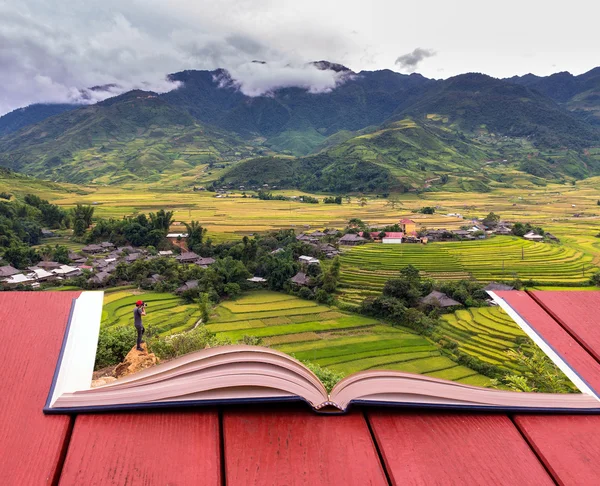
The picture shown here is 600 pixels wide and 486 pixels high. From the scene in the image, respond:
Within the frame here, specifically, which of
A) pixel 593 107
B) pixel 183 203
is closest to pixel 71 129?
pixel 183 203

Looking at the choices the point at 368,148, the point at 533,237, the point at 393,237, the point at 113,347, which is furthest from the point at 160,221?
the point at 368,148

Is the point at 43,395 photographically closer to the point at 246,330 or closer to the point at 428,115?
the point at 246,330

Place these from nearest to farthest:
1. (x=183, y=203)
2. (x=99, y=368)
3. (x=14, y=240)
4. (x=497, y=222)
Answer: (x=99, y=368)
(x=14, y=240)
(x=497, y=222)
(x=183, y=203)

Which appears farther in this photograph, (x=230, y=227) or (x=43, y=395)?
(x=230, y=227)

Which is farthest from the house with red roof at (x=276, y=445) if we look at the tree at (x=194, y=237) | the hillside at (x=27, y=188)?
the hillside at (x=27, y=188)

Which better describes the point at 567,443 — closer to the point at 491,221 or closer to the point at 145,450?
the point at 145,450

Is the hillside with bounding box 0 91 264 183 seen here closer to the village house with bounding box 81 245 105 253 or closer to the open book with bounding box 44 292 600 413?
the village house with bounding box 81 245 105 253

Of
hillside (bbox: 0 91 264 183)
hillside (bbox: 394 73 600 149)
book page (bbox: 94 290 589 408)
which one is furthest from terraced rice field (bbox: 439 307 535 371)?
hillside (bbox: 394 73 600 149)
